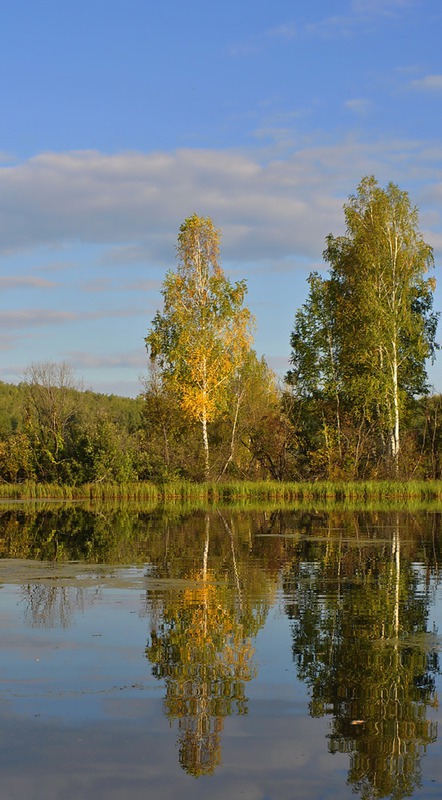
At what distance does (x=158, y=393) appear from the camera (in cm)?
4631

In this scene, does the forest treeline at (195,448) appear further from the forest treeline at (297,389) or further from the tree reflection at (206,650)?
the tree reflection at (206,650)

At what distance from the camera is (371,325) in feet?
143

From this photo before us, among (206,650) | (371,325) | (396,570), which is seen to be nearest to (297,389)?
(371,325)

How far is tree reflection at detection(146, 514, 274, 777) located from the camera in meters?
6.60

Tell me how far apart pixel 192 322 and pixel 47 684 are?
3677cm

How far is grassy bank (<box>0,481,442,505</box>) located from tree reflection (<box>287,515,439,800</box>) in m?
25.6

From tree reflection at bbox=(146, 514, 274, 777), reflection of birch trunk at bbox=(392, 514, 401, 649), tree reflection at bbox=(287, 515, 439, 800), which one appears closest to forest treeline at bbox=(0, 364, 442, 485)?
reflection of birch trunk at bbox=(392, 514, 401, 649)

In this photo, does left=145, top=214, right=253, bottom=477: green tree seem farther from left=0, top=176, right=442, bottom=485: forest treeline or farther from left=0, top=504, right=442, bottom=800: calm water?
left=0, top=504, right=442, bottom=800: calm water

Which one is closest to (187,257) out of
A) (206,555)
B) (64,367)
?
(64,367)

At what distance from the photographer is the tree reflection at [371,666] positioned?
20.0ft

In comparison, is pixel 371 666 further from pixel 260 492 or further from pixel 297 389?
pixel 297 389

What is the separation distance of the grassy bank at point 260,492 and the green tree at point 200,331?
209cm

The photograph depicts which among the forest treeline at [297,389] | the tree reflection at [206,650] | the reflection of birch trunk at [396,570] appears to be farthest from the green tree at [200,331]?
the tree reflection at [206,650]

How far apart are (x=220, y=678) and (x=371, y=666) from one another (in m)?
Result: 1.48
